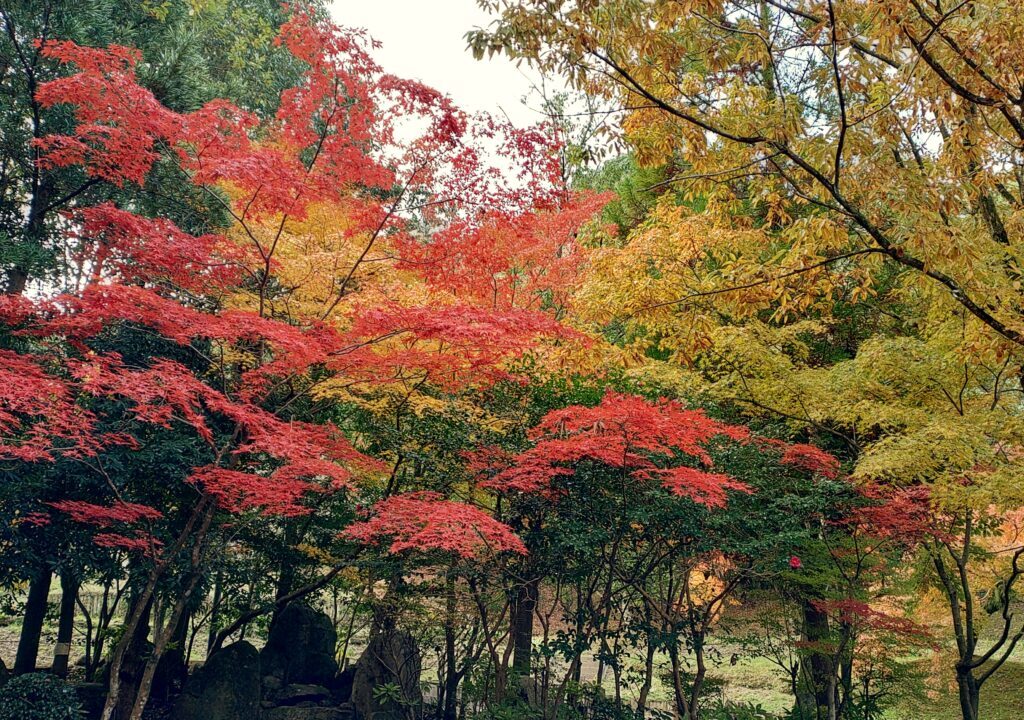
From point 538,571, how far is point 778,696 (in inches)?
356

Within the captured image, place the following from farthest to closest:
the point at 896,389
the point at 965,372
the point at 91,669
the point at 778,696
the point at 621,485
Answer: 1. the point at 778,696
2. the point at 91,669
3. the point at 896,389
4. the point at 965,372
5. the point at 621,485

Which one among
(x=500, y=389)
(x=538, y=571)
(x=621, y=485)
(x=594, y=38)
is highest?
(x=594, y=38)

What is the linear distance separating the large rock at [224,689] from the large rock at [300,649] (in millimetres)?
938

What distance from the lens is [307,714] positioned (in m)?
8.67

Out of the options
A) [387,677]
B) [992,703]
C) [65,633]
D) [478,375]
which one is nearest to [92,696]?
[65,633]

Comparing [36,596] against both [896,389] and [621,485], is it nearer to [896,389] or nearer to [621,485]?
[621,485]

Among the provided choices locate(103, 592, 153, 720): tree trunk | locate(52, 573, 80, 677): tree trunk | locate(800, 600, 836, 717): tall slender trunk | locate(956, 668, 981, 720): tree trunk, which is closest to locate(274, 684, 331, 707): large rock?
locate(103, 592, 153, 720): tree trunk

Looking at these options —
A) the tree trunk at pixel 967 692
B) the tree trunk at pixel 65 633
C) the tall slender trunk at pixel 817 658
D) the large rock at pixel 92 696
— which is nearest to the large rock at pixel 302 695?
the large rock at pixel 92 696

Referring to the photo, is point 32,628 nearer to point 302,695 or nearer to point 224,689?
point 224,689

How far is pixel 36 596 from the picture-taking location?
862 centimetres

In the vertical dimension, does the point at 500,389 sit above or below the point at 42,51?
below

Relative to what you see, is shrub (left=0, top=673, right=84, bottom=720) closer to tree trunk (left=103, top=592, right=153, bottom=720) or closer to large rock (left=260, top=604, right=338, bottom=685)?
tree trunk (left=103, top=592, right=153, bottom=720)

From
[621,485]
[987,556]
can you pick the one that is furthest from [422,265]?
[987,556]

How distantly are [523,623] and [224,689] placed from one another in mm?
3765
